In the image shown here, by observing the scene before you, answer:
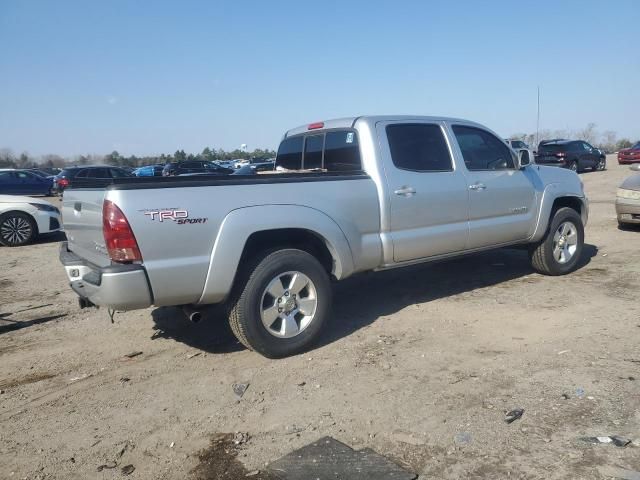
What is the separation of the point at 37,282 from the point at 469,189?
596 cm

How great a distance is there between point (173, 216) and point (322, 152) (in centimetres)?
223

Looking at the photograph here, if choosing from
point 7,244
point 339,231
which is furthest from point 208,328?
point 7,244

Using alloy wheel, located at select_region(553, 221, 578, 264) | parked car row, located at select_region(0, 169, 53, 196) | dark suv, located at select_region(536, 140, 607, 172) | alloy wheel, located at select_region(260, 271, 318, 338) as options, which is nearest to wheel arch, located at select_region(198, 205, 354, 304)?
alloy wheel, located at select_region(260, 271, 318, 338)

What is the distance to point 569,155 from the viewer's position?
84.2 ft

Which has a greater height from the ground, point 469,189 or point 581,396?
point 469,189

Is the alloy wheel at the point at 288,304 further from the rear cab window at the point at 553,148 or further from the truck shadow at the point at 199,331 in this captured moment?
the rear cab window at the point at 553,148

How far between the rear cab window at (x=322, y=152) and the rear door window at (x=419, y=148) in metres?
0.37

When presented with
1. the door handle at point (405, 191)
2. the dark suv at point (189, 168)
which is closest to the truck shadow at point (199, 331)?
the door handle at point (405, 191)

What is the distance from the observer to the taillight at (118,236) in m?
3.57

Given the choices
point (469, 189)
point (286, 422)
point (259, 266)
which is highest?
point (469, 189)

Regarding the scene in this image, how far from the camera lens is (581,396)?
3.53 meters

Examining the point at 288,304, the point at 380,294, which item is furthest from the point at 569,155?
the point at 288,304

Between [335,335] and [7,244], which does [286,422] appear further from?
[7,244]

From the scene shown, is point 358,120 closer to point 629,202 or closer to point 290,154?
point 290,154
